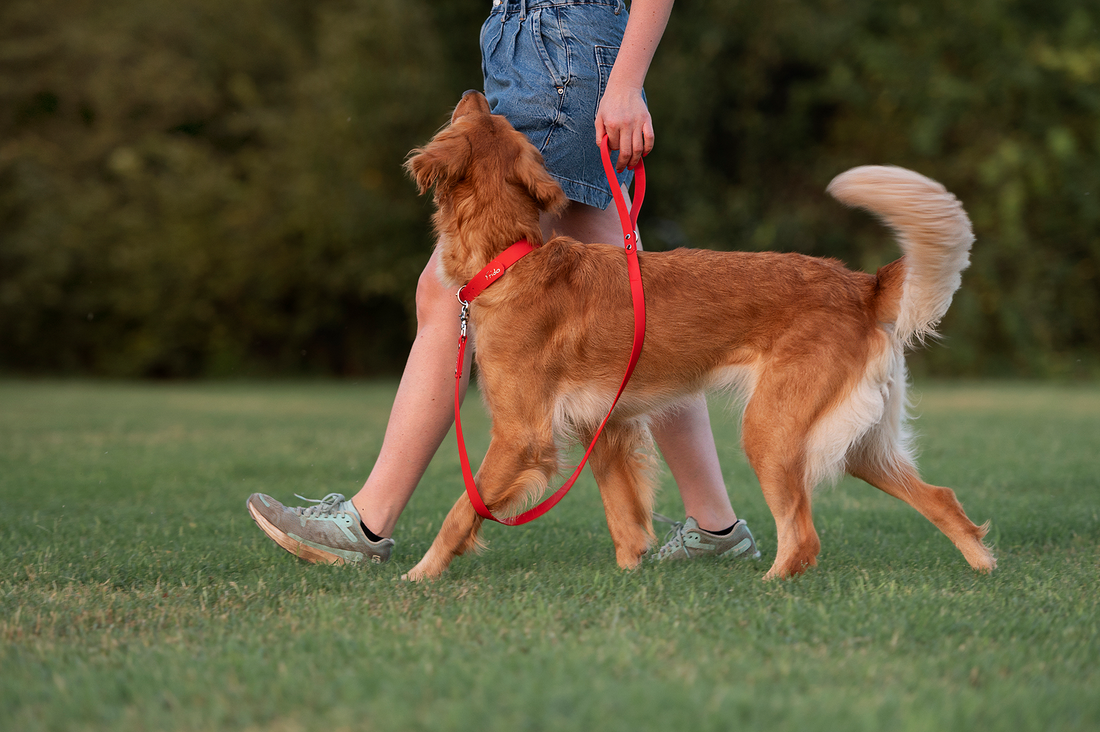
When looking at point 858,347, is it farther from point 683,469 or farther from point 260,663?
point 260,663

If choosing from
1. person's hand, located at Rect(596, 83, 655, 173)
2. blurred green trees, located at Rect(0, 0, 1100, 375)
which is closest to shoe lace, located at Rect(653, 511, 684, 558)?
person's hand, located at Rect(596, 83, 655, 173)

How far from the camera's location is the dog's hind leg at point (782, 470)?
9.77 ft

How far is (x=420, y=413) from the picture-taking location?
3.38 metres

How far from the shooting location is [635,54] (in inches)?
123

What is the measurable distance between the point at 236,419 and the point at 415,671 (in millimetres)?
8280

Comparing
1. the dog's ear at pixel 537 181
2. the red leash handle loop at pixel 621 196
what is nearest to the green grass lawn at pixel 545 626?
the red leash handle loop at pixel 621 196

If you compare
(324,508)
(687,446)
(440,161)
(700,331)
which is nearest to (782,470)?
(700,331)

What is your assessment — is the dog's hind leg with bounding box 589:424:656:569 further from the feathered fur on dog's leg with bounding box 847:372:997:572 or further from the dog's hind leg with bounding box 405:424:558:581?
the feathered fur on dog's leg with bounding box 847:372:997:572

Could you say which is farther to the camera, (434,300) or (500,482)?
(434,300)

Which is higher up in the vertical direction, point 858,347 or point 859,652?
point 858,347

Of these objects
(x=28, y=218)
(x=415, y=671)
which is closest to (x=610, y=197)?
(x=415, y=671)

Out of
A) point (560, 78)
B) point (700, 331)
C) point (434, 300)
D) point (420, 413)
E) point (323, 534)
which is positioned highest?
point (560, 78)

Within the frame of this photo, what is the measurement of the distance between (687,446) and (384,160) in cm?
1430

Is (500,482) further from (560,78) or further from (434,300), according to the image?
(560,78)
